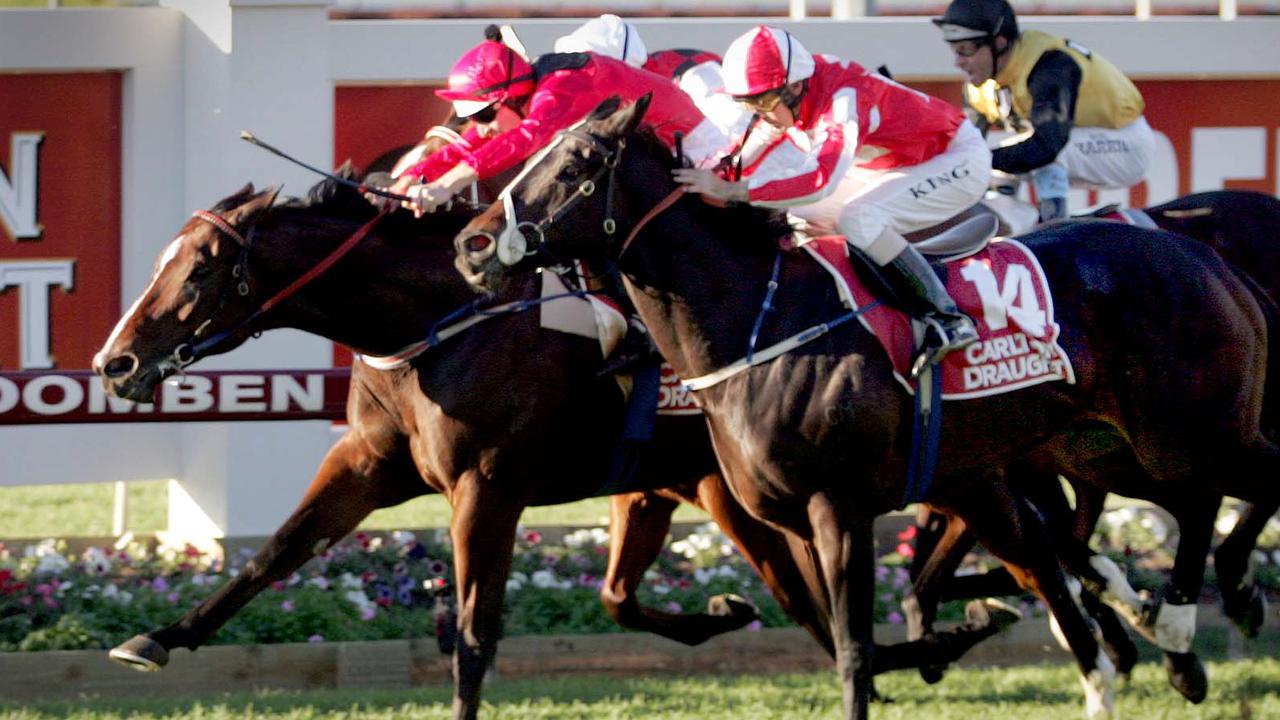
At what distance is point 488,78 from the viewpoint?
20.5 ft

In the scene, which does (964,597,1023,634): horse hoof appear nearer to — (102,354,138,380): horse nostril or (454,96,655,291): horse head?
(454,96,655,291): horse head

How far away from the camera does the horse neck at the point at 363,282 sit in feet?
19.4

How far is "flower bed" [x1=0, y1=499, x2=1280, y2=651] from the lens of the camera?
7.19 meters

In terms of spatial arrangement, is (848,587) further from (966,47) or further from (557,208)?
(966,47)

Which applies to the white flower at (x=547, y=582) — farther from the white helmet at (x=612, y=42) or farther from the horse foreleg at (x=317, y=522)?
the white helmet at (x=612, y=42)

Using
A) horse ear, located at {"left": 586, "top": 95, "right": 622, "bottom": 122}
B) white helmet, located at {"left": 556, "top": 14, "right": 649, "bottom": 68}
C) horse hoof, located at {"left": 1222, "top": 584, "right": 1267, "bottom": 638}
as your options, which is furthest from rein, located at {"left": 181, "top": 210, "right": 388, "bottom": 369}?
horse hoof, located at {"left": 1222, "top": 584, "right": 1267, "bottom": 638}

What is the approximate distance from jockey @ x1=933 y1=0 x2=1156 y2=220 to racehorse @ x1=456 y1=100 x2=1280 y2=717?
2.67ft

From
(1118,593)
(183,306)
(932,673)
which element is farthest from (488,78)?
(1118,593)

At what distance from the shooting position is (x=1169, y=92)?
9.72 m

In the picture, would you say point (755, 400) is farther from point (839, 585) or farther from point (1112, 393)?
point (1112, 393)

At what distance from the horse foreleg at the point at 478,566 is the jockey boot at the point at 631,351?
52 centimetres

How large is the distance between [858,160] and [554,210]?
1.08 metres

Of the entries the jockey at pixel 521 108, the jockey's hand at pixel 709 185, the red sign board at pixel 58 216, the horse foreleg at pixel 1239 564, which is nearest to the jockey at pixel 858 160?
the jockey's hand at pixel 709 185

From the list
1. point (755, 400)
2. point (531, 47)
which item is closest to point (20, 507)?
point (531, 47)
